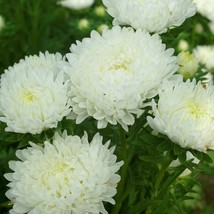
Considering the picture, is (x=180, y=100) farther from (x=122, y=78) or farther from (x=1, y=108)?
(x=1, y=108)

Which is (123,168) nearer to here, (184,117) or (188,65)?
(184,117)

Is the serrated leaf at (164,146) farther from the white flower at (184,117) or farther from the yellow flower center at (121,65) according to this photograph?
the yellow flower center at (121,65)

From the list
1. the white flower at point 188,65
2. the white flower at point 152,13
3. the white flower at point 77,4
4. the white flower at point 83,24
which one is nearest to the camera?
the white flower at point 152,13

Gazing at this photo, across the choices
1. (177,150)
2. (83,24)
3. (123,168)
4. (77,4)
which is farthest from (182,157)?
(77,4)

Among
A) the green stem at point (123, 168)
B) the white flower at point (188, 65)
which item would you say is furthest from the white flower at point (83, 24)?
the green stem at point (123, 168)

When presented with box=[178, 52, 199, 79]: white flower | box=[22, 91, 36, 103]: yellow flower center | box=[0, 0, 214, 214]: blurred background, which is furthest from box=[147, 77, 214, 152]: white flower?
box=[0, 0, 214, 214]: blurred background

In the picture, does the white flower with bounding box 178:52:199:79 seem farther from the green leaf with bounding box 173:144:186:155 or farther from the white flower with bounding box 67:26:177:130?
the green leaf with bounding box 173:144:186:155
